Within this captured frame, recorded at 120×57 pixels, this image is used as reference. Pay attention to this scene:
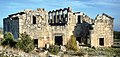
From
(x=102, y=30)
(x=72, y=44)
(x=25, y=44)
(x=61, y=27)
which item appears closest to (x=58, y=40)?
(x=61, y=27)

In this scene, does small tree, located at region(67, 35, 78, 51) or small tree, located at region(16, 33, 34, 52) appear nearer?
small tree, located at region(16, 33, 34, 52)

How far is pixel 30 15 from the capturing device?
1374 inches

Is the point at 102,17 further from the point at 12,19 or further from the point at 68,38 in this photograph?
the point at 12,19

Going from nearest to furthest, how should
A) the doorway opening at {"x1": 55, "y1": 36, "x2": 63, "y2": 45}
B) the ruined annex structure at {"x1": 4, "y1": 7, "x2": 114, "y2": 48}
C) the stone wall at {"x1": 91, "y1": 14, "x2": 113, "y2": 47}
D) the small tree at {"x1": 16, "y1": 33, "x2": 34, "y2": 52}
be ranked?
1. the small tree at {"x1": 16, "y1": 33, "x2": 34, "y2": 52}
2. the ruined annex structure at {"x1": 4, "y1": 7, "x2": 114, "y2": 48}
3. the doorway opening at {"x1": 55, "y1": 36, "x2": 63, "y2": 45}
4. the stone wall at {"x1": 91, "y1": 14, "x2": 113, "y2": 47}

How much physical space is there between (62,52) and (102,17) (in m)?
9.53

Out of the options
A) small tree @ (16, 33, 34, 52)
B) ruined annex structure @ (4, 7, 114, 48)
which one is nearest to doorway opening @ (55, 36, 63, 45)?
ruined annex structure @ (4, 7, 114, 48)


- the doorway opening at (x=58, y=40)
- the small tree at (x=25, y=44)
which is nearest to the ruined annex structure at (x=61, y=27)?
the doorway opening at (x=58, y=40)

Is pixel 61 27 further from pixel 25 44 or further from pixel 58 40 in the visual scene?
pixel 25 44

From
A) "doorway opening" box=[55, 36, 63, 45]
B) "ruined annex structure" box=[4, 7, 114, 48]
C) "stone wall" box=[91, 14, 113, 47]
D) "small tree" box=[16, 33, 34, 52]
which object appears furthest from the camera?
"stone wall" box=[91, 14, 113, 47]

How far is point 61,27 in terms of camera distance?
124 ft

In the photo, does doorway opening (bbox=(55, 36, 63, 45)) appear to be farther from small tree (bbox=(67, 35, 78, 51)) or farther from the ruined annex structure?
small tree (bbox=(67, 35, 78, 51))

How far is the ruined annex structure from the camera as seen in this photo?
35.1 m

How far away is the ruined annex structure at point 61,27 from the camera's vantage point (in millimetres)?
35062

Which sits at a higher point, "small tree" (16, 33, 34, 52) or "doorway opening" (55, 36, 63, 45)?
"small tree" (16, 33, 34, 52)
